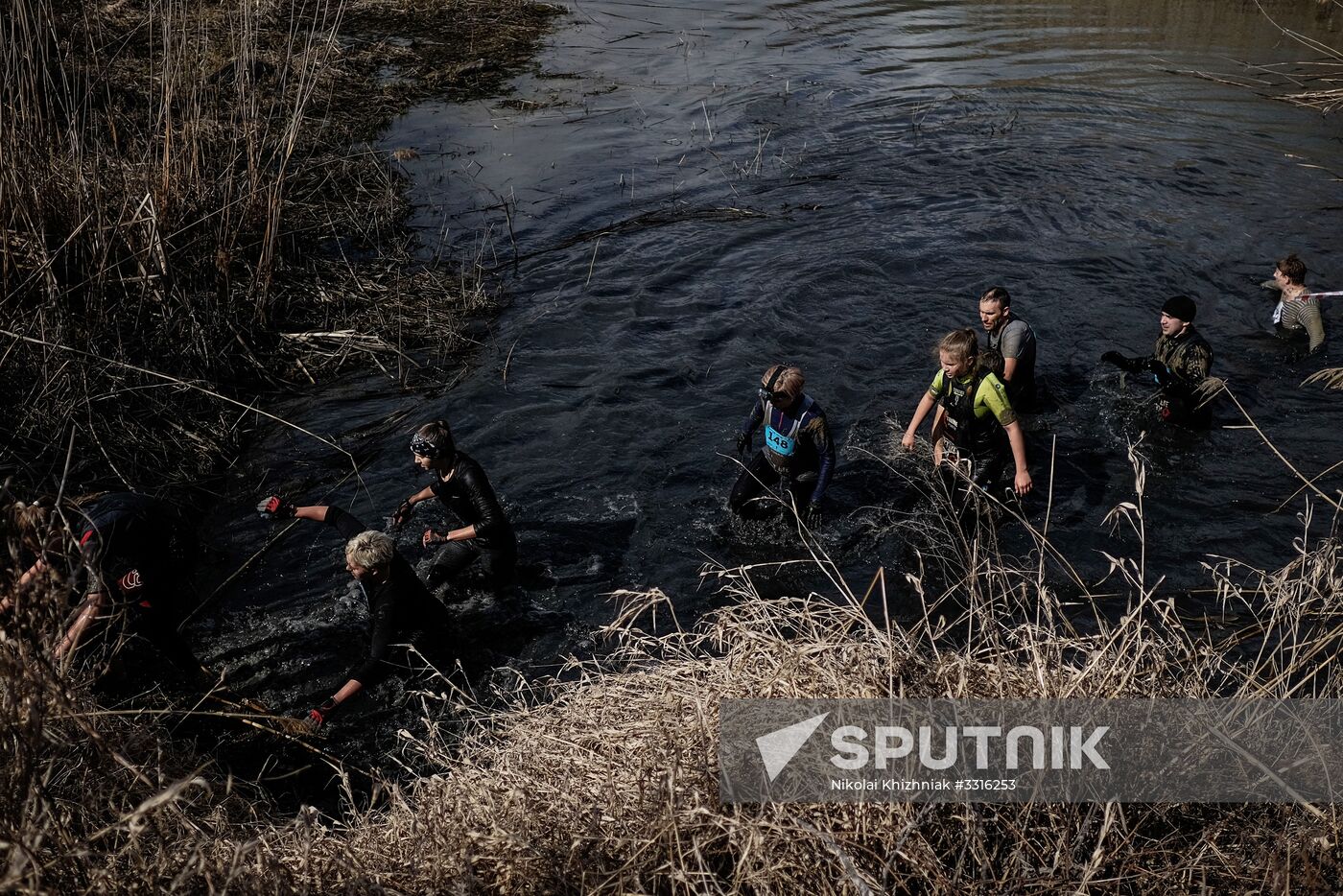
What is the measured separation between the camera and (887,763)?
382cm

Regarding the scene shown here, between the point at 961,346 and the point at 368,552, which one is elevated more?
the point at 961,346

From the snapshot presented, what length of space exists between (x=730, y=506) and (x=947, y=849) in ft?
14.3

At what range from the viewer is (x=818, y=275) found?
11.9 m

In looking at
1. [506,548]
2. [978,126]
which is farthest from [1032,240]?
[506,548]

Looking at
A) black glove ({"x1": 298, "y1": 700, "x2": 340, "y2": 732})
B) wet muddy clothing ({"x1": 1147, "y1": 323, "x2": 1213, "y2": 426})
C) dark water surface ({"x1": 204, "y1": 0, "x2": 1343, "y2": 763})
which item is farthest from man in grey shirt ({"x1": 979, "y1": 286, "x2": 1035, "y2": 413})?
black glove ({"x1": 298, "y1": 700, "x2": 340, "y2": 732})

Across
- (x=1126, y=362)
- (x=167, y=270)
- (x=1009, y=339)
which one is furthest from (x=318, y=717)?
(x=1126, y=362)

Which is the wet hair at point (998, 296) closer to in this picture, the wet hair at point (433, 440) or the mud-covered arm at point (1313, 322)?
the mud-covered arm at point (1313, 322)

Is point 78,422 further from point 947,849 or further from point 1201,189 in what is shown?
point 1201,189

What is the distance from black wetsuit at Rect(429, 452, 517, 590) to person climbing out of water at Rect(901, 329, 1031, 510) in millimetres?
3228

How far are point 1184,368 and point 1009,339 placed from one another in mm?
1518

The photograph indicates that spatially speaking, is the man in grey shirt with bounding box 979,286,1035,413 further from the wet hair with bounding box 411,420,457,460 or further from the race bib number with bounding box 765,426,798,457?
the wet hair with bounding box 411,420,457,460

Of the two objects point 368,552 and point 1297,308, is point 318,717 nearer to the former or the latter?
point 368,552

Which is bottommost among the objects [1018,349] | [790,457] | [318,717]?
[318,717]

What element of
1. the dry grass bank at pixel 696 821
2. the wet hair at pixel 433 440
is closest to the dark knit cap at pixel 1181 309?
the dry grass bank at pixel 696 821
